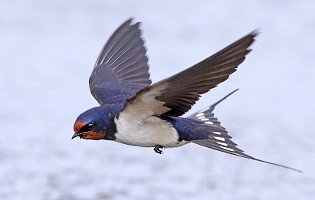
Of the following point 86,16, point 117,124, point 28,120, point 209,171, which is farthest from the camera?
point 86,16

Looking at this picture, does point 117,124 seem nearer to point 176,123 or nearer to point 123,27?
point 176,123

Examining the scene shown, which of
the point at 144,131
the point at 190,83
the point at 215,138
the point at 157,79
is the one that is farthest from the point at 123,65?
the point at 157,79

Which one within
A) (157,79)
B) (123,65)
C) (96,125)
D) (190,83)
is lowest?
(190,83)

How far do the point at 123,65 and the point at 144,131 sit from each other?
1.02 meters

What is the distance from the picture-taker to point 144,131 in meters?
4.96

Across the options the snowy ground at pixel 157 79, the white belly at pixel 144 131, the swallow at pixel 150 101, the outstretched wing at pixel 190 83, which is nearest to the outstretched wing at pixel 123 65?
the swallow at pixel 150 101

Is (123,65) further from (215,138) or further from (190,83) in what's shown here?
(190,83)

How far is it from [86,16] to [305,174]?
285 centimetres

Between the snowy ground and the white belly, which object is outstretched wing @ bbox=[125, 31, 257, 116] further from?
the snowy ground

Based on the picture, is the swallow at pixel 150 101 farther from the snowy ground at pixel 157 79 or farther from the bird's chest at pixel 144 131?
the snowy ground at pixel 157 79

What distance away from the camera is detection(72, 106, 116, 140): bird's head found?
4.97 meters

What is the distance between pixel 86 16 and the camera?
8562mm

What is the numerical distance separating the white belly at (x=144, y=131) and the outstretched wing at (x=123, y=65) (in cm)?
68

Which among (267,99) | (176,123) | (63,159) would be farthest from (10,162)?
(267,99)
